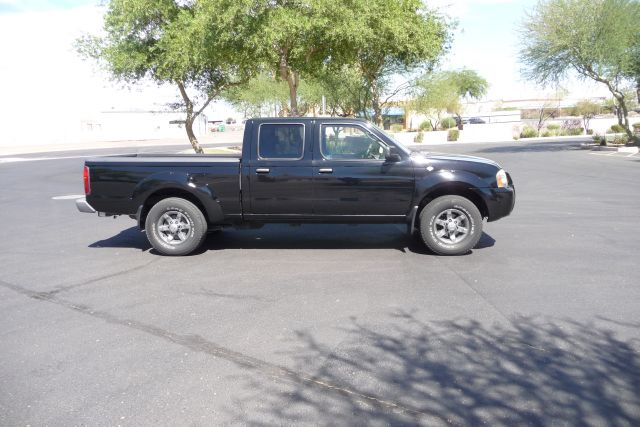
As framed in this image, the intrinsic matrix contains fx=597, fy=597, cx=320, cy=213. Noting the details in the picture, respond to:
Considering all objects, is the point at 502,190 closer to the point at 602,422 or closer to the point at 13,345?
the point at 602,422

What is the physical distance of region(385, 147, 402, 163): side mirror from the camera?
25.9ft

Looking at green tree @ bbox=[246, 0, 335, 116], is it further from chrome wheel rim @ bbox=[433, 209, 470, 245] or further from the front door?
chrome wheel rim @ bbox=[433, 209, 470, 245]

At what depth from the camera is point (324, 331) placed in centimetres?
521

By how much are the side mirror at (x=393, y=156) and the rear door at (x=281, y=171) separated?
1.04 metres

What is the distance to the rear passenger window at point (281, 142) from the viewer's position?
8133mm

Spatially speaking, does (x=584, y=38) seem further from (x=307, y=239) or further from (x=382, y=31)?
(x=307, y=239)

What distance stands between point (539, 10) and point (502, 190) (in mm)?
22863

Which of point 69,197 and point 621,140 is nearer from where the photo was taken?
point 69,197

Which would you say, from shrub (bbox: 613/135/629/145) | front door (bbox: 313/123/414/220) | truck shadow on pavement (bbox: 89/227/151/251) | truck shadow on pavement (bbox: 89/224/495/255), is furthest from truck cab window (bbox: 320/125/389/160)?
shrub (bbox: 613/135/629/145)

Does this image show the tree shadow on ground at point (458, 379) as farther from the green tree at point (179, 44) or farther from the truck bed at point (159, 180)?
the green tree at point (179, 44)

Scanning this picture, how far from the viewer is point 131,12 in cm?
2019

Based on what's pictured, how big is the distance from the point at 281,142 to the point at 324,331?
362 centimetres

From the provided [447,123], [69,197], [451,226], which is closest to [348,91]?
[69,197]

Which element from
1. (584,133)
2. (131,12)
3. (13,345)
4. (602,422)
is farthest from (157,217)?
(584,133)
